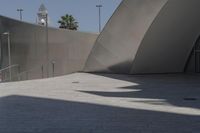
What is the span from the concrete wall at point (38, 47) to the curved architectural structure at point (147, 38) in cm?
217

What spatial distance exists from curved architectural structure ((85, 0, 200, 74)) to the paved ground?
7.91m

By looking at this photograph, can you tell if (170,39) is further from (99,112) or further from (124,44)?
(99,112)

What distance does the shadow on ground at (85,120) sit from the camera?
26.6 feet

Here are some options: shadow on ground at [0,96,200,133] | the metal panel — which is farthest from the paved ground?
the metal panel

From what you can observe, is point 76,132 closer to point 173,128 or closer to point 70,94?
point 173,128

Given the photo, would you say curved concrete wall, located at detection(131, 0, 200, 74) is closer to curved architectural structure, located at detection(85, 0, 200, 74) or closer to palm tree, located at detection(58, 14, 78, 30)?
curved architectural structure, located at detection(85, 0, 200, 74)

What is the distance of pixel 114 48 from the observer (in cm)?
2484

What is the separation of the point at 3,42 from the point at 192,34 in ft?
41.3

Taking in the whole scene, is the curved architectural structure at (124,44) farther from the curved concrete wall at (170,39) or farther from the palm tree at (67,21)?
the palm tree at (67,21)

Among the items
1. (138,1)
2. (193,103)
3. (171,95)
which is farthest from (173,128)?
(138,1)

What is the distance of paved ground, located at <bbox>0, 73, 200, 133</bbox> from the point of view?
8.24 meters

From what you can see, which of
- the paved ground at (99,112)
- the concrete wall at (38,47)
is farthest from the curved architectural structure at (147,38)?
the paved ground at (99,112)

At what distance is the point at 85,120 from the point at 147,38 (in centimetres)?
1481

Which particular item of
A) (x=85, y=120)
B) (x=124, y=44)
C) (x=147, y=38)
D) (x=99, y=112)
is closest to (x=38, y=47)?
(x=124, y=44)
